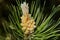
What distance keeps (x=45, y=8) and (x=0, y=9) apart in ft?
0.97

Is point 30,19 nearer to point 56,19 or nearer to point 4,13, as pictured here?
point 56,19

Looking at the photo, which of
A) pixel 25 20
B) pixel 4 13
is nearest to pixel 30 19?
pixel 25 20

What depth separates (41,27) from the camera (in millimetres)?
730

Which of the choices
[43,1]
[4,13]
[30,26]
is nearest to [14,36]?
[30,26]

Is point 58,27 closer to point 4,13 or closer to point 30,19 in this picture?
point 30,19

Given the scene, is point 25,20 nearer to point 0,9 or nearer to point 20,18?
point 20,18

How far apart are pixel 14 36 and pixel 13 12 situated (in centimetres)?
8

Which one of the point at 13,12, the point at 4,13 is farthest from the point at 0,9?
the point at 13,12

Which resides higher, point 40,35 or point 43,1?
point 43,1

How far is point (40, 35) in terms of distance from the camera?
0.72 meters

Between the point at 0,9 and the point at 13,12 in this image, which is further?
the point at 0,9

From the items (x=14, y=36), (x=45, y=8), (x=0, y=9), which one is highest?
(x=0, y=9)

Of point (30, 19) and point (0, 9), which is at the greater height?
point (0, 9)

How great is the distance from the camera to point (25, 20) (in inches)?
27.4
